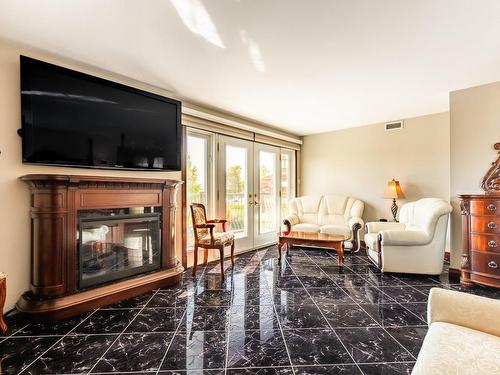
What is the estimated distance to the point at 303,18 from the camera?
184 cm

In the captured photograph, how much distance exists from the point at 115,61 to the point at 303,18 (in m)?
1.85

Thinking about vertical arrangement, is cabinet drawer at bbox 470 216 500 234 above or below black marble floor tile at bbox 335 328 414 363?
above

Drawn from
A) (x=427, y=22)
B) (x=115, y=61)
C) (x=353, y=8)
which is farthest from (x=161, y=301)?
(x=427, y=22)

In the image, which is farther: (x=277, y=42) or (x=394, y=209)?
(x=394, y=209)

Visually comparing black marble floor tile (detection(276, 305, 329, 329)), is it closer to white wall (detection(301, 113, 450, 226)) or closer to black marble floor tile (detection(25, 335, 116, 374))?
black marble floor tile (detection(25, 335, 116, 374))

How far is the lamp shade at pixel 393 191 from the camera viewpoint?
4.33 m

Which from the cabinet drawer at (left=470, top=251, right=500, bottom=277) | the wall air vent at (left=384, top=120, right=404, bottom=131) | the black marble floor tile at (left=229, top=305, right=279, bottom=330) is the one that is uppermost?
the wall air vent at (left=384, top=120, right=404, bottom=131)

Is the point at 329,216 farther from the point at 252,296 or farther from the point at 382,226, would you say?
the point at 252,296

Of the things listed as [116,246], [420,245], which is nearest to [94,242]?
[116,246]

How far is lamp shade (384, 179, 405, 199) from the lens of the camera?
14.2 ft

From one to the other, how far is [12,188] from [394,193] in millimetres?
5024

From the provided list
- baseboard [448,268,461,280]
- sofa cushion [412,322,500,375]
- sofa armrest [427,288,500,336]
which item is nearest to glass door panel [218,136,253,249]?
baseboard [448,268,461,280]

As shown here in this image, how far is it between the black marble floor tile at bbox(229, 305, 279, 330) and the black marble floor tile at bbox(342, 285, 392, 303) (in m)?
0.94

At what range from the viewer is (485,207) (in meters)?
2.79
